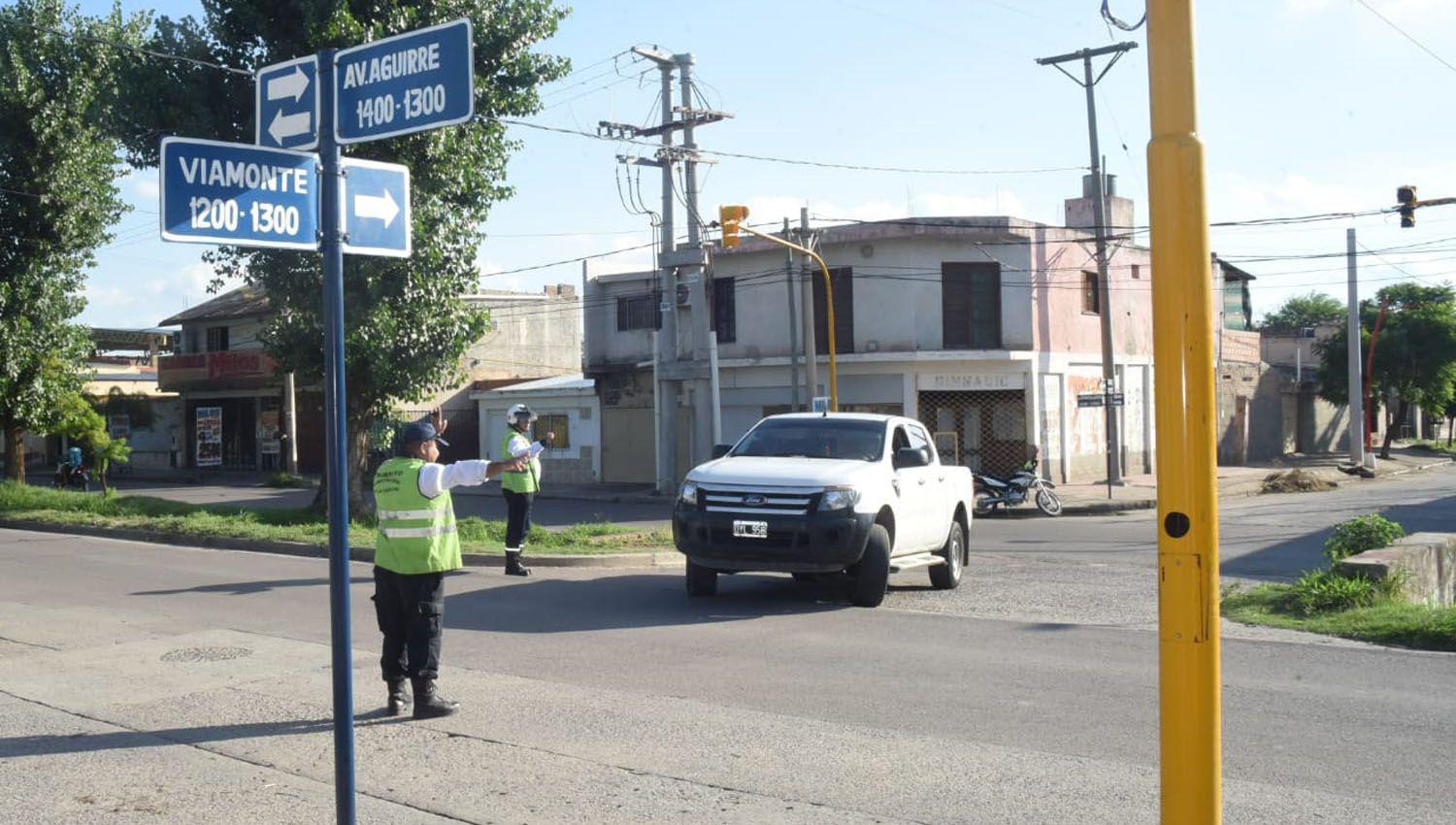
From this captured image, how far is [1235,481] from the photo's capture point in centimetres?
3534

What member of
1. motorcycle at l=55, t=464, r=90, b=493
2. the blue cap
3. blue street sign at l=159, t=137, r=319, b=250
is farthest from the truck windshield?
motorcycle at l=55, t=464, r=90, b=493

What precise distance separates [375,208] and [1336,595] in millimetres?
9623

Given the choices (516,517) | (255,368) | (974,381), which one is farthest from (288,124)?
(255,368)

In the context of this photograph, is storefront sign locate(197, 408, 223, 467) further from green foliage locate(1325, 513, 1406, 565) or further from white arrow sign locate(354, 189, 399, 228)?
white arrow sign locate(354, 189, 399, 228)

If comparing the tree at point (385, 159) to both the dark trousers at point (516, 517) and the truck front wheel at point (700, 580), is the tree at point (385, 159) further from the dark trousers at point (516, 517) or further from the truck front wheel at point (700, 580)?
the truck front wheel at point (700, 580)

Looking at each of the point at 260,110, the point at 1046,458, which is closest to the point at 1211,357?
the point at 260,110

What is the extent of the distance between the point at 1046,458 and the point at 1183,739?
31.7 metres

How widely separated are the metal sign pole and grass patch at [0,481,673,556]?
1180 cm

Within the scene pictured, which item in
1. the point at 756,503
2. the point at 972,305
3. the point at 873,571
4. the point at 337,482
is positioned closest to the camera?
the point at 337,482

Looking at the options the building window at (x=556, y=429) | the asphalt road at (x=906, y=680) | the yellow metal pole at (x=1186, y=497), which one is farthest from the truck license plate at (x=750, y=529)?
the building window at (x=556, y=429)

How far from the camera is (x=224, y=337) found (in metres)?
54.6

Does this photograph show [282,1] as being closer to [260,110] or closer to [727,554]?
[727,554]

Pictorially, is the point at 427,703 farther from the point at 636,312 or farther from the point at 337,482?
the point at 636,312

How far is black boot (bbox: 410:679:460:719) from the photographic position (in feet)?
25.1
